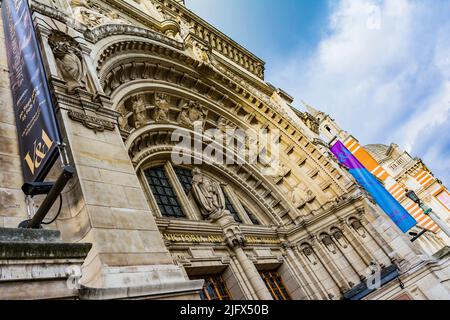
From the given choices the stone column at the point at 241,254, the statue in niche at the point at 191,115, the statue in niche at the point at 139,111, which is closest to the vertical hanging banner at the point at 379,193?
the stone column at the point at 241,254

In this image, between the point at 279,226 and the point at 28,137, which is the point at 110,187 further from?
the point at 279,226

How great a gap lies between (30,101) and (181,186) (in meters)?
9.12

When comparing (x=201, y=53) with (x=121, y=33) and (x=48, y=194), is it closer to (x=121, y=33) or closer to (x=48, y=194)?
(x=121, y=33)

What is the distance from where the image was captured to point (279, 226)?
16.6 meters

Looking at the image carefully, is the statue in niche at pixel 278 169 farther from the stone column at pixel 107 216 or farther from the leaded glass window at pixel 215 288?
the stone column at pixel 107 216

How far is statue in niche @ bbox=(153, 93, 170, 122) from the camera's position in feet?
47.8

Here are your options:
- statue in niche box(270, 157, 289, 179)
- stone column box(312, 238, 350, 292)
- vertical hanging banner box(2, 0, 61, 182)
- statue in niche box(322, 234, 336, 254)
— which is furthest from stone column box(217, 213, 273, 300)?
vertical hanging banner box(2, 0, 61, 182)

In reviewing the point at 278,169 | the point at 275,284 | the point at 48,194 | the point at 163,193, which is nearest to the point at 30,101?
the point at 48,194

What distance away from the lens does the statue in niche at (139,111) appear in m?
13.1

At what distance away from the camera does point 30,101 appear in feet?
17.9

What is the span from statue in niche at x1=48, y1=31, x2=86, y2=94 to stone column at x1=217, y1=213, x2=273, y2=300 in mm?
7572

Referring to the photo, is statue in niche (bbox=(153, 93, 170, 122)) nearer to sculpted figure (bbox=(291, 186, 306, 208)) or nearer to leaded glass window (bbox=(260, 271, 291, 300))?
leaded glass window (bbox=(260, 271, 291, 300))

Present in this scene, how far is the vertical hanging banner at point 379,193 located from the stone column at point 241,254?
7.87m

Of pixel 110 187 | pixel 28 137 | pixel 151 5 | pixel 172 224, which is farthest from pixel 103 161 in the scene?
pixel 151 5
